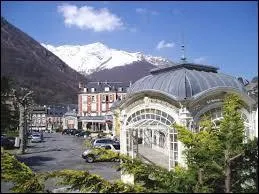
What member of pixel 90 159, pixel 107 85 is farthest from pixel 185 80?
pixel 107 85

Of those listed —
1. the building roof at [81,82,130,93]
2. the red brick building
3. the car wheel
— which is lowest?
the car wheel

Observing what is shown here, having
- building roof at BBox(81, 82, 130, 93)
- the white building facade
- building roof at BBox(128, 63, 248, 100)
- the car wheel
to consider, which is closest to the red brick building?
building roof at BBox(81, 82, 130, 93)

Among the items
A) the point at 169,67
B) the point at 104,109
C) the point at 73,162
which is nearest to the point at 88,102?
the point at 104,109

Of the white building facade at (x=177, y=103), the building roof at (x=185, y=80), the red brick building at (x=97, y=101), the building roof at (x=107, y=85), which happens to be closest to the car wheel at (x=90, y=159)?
the white building facade at (x=177, y=103)

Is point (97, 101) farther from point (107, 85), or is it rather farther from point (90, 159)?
point (90, 159)

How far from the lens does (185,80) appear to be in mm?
15609

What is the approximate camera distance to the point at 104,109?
9075cm

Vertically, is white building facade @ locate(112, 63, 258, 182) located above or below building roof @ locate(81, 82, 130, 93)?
below

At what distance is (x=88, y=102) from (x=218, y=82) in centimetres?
7814

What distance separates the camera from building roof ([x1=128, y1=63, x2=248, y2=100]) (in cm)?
1534

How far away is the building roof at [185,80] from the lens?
50.3ft

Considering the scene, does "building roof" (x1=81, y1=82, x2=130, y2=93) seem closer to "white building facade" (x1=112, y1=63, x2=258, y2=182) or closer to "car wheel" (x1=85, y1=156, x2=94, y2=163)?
"car wheel" (x1=85, y1=156, x2=94, y2=163)

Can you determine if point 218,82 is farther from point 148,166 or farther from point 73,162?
→ point 73,162

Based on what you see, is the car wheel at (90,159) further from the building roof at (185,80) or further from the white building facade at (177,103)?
the building roof at (185,80)
